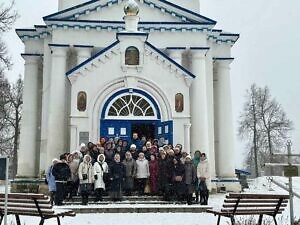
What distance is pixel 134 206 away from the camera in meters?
12.7

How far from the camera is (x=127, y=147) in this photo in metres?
15.5

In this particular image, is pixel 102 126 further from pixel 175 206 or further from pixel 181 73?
pixel 175 206

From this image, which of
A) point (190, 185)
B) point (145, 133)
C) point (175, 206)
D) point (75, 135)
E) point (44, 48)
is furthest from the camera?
point (44, 48)

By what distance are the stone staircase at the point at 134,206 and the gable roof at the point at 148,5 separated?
909 cm

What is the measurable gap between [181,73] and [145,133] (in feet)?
9.25

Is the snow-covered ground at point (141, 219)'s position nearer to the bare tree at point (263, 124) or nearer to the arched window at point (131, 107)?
the arched window at point (131, 107)

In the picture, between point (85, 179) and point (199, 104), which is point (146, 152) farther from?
point (199, 104)

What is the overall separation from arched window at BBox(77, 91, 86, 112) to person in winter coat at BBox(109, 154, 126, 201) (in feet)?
14.3

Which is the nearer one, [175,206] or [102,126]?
[175,206]

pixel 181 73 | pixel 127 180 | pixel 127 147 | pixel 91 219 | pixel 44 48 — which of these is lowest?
pixel 91 219

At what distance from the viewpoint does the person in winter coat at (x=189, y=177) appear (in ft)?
44.9

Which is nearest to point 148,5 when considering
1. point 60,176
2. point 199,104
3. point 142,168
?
point 199,104

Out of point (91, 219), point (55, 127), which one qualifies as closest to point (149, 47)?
point (55, 127)

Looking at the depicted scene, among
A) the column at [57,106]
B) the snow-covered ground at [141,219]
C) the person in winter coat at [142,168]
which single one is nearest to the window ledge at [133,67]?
the column at [57,106]
